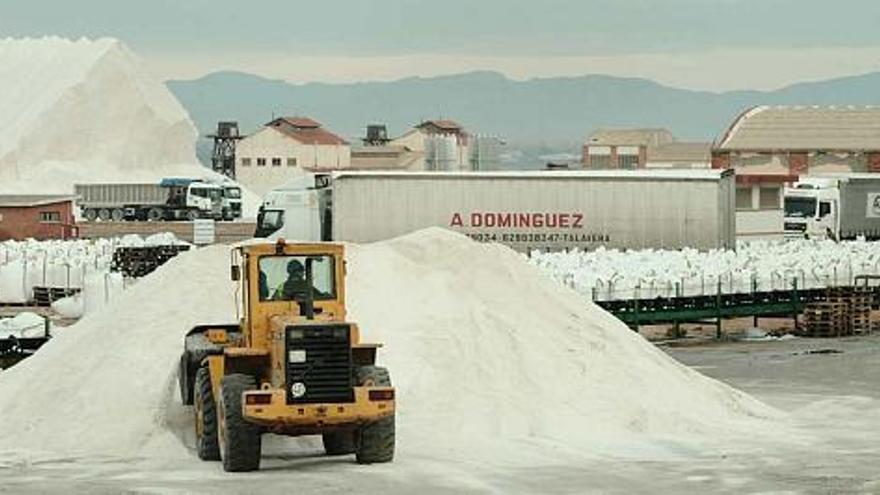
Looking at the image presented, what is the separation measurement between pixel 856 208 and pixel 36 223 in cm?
3477

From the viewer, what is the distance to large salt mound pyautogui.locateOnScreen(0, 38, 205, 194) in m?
113

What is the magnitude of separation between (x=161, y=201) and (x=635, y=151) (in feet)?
214

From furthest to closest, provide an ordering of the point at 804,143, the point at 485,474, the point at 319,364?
the point at 804,143 < the point at 485,474 < the point at 319,364

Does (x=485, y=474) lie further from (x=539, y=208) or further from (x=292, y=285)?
(x=539, y=208)

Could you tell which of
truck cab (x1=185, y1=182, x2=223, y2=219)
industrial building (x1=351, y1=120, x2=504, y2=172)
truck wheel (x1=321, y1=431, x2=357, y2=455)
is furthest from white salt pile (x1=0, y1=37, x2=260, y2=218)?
truck wheel (x1=321, y1=431, x2=357, y2=455)

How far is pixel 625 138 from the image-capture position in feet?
473

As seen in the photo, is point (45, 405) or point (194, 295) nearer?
point (45, 405)

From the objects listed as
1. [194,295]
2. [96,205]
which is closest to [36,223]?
[96,205]

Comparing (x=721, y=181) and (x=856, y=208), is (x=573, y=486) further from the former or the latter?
(x=856, y=208)

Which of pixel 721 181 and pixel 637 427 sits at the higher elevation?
pixel 721 181

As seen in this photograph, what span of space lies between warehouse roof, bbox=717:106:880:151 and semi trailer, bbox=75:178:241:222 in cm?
2975

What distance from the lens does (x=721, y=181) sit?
48.0 meters

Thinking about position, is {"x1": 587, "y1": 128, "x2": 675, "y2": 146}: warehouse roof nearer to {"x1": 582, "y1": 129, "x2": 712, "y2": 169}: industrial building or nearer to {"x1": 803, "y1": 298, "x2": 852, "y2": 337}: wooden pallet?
{"x1": 582, "y1": 129, "x2": 712, "y2": 169}: industrial building

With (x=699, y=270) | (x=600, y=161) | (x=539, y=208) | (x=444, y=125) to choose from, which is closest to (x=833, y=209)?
(x=539, y=208)
